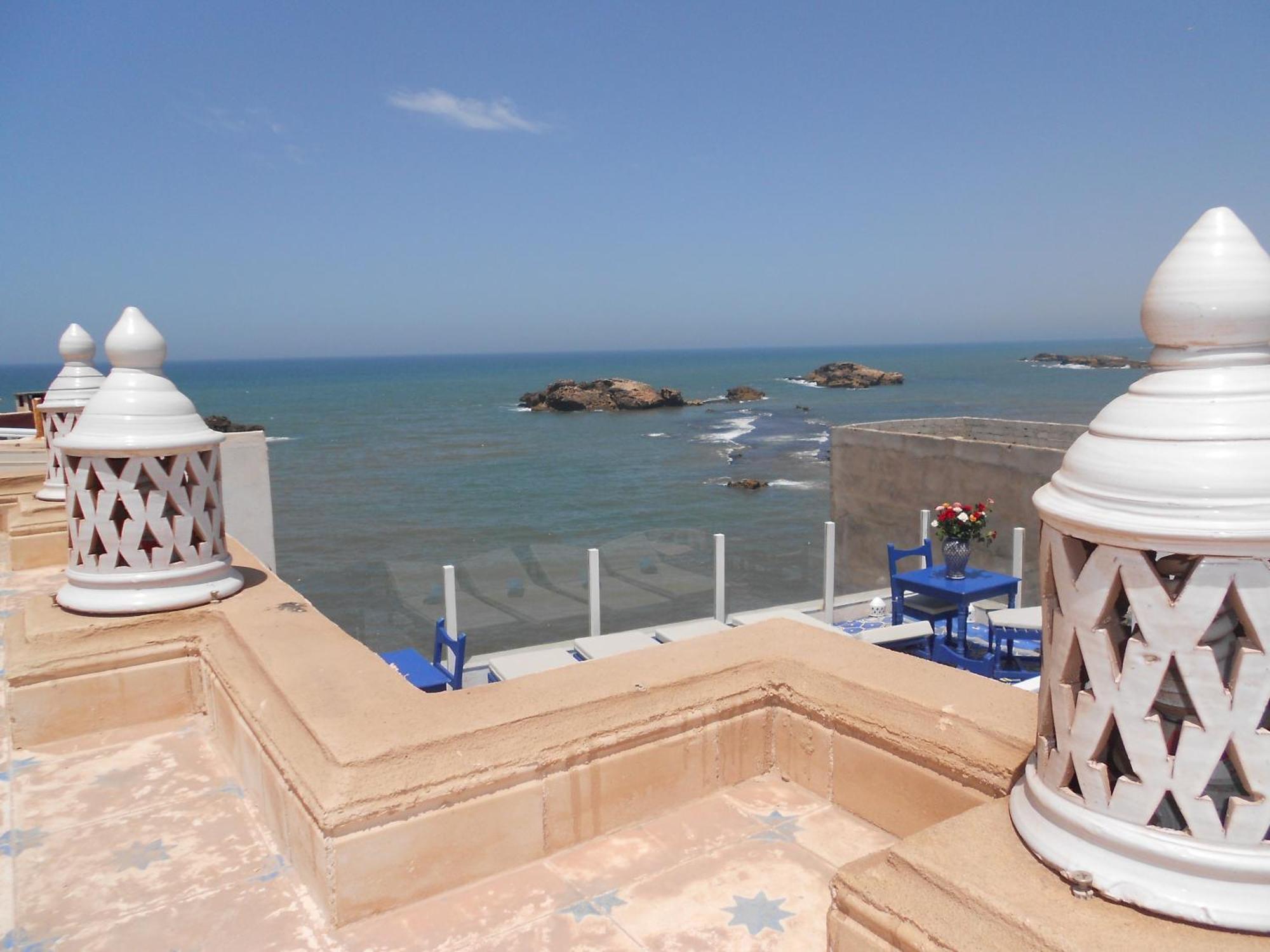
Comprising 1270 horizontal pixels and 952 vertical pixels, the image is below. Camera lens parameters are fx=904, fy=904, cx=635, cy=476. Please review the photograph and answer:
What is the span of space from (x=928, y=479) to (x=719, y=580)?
7.63 meters

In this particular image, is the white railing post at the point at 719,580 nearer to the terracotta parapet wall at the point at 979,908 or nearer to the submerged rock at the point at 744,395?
the terracotta parapet wall at the point at 979,908

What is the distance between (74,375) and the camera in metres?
7.25

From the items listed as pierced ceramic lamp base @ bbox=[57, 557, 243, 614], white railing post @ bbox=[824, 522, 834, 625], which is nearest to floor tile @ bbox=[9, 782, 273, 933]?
pierced ceramic lamp base @ bbox=[57, 557, 243, 614]

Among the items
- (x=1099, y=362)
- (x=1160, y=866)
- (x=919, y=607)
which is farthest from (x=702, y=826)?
(x=1099, y=362)

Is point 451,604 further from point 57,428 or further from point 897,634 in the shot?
point 897,634

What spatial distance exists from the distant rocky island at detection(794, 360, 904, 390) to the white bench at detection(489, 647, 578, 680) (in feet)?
401

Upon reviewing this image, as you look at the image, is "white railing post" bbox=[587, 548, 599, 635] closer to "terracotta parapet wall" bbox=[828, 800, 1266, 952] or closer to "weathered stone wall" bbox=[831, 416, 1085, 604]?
"weathered stone wall" bbox=[831, 416, 1085, 604]

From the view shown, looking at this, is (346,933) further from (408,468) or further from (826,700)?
(408,468)

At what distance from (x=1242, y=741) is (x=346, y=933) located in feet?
6.67

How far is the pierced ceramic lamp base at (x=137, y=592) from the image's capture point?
150 inches

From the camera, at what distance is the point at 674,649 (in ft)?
10.6

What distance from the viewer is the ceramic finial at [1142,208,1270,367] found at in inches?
64.2

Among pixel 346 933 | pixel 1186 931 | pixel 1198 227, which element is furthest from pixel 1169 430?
pixel 346 933

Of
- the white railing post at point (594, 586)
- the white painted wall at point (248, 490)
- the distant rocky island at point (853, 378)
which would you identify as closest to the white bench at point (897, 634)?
the white railing post at point (594, 586)
